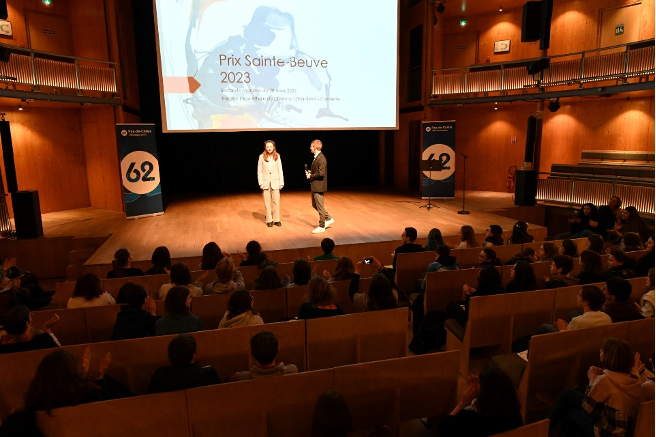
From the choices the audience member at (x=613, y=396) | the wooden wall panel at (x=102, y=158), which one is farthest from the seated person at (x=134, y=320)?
the wooden wall panel at (x=102, y=158)

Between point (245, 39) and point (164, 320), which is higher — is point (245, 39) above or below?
above

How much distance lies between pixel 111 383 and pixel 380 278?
1960mm

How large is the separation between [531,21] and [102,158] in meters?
10.2

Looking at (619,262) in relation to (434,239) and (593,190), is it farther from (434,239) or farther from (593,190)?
(593,190)

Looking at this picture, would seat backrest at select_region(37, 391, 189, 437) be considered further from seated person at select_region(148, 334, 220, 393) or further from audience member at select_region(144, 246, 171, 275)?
audience member at select_region(144, 246, 171, 275)

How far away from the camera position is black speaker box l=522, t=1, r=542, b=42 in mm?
10104

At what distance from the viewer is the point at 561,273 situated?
4133mm

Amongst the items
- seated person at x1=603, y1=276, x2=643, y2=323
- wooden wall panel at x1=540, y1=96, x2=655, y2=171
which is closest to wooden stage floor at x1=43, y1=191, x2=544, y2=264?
wooden wall panel at x1=540, y1=96, x2=655, y2=171

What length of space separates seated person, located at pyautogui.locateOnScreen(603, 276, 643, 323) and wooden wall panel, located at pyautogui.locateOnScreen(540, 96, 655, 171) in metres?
9.37

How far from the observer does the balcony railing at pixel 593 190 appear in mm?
8734

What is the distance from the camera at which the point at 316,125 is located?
29.8ft

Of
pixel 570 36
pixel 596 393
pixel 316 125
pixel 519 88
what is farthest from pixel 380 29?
pixel 596 393

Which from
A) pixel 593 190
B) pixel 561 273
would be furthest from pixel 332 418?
pixel 593 190

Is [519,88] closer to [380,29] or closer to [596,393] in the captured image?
[380,29]
